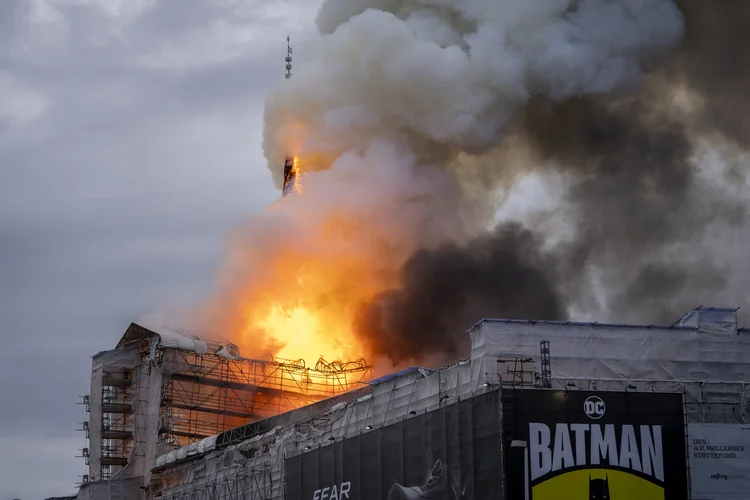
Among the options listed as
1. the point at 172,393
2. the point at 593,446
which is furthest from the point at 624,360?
the point at 172,393

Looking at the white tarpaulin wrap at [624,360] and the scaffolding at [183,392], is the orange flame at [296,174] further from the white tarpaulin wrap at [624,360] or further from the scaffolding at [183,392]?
the white tarpaulin wrap at [624,360]

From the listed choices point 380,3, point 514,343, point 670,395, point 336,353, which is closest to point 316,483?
point 514,343

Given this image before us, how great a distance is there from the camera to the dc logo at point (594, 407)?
214 feet

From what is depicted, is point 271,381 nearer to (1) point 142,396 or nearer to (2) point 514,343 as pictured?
(1) point 142,396

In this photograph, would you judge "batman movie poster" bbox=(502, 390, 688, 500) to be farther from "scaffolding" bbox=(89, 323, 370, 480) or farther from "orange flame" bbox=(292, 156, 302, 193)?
"orange flame" bbox=(292, 156, 302, 193)

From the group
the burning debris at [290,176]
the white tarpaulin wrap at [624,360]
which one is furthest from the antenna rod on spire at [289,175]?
the white tarpaulin wrap at [624,360]

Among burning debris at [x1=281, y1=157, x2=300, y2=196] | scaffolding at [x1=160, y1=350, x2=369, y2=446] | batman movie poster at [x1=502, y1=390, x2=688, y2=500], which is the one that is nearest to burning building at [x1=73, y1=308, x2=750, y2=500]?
batman movie poster at [x1=502, y1=390, x2=688, y2=500]

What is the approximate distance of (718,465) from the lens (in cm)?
6575

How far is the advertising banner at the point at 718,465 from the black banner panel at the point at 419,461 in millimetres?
A: 9740

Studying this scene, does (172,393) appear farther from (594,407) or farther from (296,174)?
(594,407)

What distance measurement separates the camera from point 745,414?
6806cm

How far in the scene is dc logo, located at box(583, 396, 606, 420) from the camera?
214 ft

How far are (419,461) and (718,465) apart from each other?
15453mm

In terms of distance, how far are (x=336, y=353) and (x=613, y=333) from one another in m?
47.7
